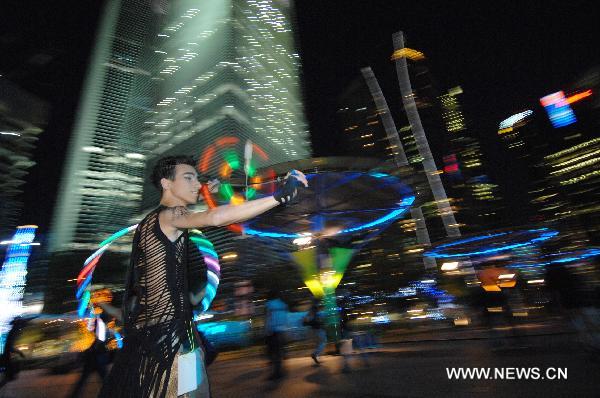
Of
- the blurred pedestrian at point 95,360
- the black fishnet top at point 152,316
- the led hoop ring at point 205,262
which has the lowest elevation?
the blurred pedestrian at point 95,360

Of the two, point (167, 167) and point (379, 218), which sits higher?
point (379, 218)

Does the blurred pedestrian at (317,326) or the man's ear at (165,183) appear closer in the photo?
the man's ear at (165,183)

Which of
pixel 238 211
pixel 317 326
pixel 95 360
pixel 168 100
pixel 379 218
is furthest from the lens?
pixel 168 100

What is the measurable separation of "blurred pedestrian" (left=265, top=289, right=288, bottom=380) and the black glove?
7794 millimetres

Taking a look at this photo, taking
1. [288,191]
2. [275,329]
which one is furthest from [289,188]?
[275,329]

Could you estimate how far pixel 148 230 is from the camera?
2.30 metres

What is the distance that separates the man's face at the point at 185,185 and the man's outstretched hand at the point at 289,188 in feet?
2.01

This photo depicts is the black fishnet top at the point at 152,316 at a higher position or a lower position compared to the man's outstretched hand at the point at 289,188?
lower

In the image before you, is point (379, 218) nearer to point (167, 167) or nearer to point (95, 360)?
point (95, 360)

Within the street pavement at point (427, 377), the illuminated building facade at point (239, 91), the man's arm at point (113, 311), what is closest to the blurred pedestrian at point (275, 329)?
the street pavement at point (427, 377)

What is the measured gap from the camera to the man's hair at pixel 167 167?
243 cm

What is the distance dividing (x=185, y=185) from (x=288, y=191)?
0.72 m

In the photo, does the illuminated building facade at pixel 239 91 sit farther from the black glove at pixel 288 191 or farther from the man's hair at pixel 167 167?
the black glove at pixel 288 191

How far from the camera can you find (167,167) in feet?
8.00
